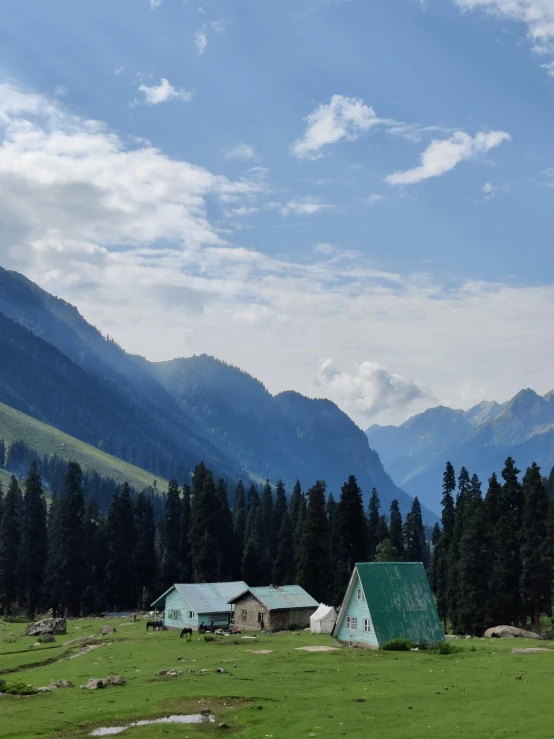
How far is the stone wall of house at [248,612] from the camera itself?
90.4 m

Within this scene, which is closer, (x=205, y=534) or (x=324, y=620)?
(x=324, y=620)

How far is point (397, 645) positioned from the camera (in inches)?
2574

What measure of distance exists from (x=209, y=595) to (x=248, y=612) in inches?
241

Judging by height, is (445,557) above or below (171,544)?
below

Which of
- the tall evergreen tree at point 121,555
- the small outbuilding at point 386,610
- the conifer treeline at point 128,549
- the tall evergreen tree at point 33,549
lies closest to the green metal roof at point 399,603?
the small outbuilding at point 386,610

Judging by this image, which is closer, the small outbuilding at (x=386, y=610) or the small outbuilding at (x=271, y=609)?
the small outbuilding at (x=386, y=610)

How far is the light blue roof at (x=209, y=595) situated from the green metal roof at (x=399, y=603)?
91.6 ft

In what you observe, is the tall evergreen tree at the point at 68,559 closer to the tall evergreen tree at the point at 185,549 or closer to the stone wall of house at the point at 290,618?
the tall evergreen tree at the point at 185,549

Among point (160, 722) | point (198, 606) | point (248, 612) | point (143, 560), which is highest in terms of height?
point (143, 560)

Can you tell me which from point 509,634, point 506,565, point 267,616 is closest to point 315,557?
point 267,616

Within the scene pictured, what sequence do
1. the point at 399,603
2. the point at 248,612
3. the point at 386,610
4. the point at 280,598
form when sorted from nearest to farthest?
the point at 386,610 → the point at 399,603 → the point at 248,612 → the point at 280,598

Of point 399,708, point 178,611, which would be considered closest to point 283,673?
point 399,708

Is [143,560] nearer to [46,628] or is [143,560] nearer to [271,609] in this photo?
[46,628]

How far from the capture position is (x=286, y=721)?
3659 cm
